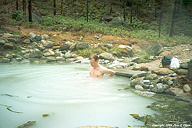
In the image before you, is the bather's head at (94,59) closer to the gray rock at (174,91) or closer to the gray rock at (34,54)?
the gray rock at (174,91)

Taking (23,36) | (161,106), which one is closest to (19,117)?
(161,106)

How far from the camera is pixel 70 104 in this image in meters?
3.40

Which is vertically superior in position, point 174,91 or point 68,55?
point 68,55

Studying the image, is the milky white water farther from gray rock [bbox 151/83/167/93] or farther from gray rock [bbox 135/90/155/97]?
gray rock [bbox 151/83/167/93]

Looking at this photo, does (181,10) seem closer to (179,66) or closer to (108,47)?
(108,47)

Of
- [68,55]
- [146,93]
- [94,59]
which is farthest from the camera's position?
[68,55]

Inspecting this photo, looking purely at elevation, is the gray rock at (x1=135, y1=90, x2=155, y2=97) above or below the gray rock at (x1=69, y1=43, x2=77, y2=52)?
below

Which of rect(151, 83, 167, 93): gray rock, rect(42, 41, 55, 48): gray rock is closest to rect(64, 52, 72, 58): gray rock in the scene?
rect(42, 41, 55, 48): gray rock

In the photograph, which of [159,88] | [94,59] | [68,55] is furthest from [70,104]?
[68,55]

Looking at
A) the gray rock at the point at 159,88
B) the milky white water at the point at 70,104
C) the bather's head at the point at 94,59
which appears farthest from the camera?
the bather's head at the point at 94,59

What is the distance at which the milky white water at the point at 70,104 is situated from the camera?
8.52 ft

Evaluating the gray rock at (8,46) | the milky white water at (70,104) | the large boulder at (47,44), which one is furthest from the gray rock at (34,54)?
the milky white water at (70,104)

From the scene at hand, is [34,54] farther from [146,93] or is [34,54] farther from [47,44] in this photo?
[146,93]

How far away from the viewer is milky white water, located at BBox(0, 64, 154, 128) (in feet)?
8.52
